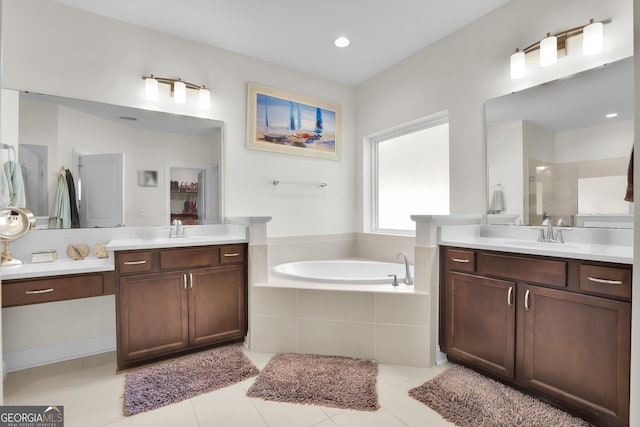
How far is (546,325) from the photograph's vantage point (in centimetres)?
182

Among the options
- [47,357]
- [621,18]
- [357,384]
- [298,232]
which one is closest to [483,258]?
[357,384]

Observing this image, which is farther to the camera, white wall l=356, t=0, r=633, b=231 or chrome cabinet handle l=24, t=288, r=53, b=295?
white wall l=356, t=0, r=633, b=231

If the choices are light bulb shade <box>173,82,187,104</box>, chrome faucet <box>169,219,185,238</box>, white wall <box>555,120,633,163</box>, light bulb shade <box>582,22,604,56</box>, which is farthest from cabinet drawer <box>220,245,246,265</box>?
light bulb shade <box>582,22,604,56</box>

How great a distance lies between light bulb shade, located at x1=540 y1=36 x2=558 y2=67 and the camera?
2.13 m

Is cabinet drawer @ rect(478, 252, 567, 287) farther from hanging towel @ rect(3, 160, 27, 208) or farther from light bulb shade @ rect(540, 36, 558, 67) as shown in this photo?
hanging towel @ rect(3, 160, 27, 208)

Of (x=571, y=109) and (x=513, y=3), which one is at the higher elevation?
(x=513, y=3)

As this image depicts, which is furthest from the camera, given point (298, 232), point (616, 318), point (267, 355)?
point (298, 232)

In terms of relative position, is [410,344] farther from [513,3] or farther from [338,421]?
[513,3]

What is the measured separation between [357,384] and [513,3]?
2905 mm

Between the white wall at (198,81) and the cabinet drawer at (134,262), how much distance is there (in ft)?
3.05

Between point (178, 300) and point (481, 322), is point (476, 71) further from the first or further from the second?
point (178, 300)

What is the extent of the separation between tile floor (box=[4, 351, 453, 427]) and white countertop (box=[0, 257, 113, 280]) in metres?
0.74

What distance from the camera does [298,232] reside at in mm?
3502

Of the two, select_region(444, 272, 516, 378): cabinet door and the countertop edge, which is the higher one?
the countertop edge
